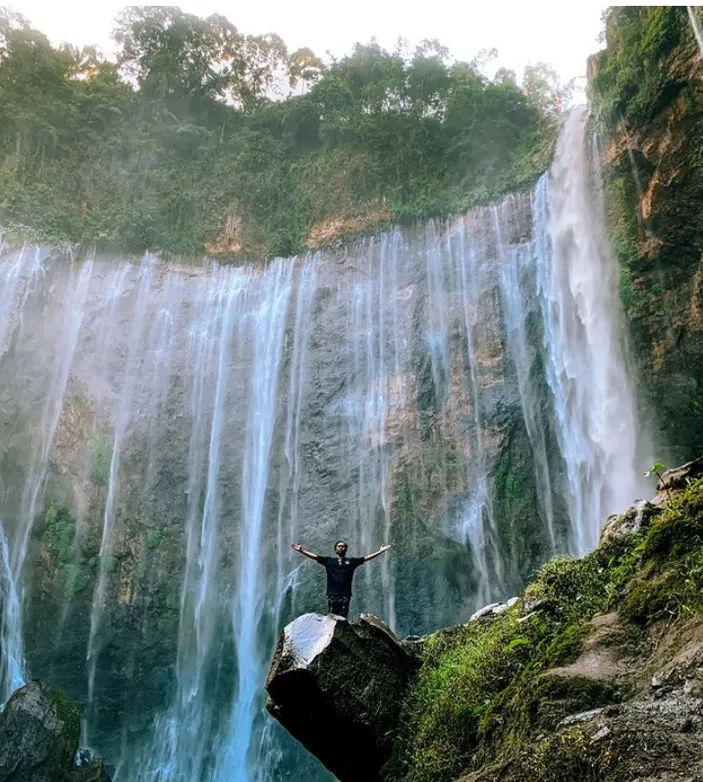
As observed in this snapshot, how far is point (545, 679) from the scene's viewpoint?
3.51 metres

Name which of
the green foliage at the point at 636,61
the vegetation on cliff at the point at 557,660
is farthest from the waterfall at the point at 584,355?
the vegetation on cliff at the point at 557,660

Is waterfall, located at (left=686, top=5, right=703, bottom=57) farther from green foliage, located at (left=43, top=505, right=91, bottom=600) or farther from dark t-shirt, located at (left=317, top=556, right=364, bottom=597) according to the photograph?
green foliage, located at (left=43, top=505, right=91, bottom=600)

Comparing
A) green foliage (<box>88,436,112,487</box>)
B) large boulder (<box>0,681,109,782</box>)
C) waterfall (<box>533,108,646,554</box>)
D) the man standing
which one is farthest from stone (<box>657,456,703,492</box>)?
green foliage (<box>88,436,112,487</box>)

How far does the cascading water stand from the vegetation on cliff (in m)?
8.53

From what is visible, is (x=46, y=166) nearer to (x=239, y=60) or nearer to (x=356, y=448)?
(x=239, y=60)

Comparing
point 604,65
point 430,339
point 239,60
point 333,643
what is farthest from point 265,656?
point 239,60

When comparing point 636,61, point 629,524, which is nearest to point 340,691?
point 629,524

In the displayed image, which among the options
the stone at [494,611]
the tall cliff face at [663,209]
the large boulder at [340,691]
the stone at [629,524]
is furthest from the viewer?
the tall cliff face at [663,209]

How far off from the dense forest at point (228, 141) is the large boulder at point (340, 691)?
14937 mm

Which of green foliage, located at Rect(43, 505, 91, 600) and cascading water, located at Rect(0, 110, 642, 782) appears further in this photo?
green foliage, located at Rect(43, 505, 91, 600)

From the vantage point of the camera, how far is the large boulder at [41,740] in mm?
13047

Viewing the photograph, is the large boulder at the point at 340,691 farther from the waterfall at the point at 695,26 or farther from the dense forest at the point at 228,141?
the dense forest at the point at 228,141

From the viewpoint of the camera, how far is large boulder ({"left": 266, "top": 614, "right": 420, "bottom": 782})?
5047 mm

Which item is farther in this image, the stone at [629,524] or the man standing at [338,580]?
the man standing at [338,580]
